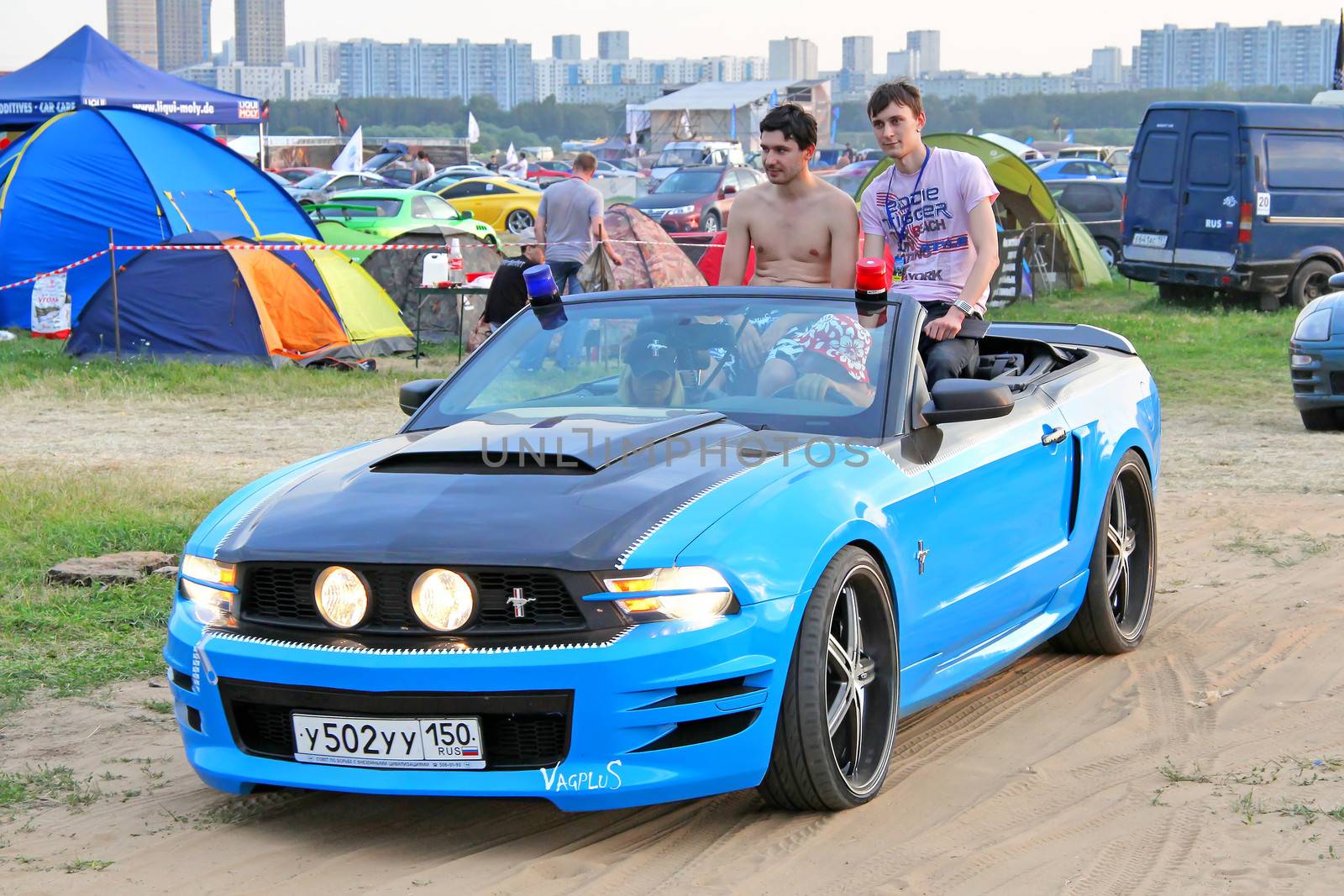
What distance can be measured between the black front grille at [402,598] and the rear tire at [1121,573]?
9.17 ft

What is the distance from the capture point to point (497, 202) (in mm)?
39094

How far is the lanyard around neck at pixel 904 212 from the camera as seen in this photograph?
6965 mm

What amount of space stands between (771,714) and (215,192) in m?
16.6

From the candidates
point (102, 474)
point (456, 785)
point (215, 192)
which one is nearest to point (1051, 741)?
point (456, 785)

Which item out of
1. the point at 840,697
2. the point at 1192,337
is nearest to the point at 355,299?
the point at 1192,337

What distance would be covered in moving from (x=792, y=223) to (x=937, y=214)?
0.58 meters

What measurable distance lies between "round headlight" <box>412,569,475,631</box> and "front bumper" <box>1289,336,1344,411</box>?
931cm

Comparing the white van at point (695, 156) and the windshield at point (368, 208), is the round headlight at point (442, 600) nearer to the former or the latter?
the windshield at point (368, 208)

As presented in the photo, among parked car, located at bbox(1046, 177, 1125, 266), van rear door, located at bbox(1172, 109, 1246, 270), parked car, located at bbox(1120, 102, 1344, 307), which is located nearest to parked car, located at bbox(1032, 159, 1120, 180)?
parked car, located at bbox(1046, 177, 1125, 266)

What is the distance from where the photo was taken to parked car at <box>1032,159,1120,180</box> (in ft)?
138

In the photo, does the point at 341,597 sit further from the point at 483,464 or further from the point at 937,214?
the point at 937,214

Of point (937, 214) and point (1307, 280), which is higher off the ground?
point (937, 214)

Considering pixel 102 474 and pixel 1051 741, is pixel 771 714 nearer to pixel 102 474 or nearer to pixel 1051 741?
pixel 1051 741

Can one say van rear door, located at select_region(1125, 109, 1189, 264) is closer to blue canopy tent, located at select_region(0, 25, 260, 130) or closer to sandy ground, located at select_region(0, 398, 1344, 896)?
blue canopy tent, located at select_region(0, 25, 260, 130)
